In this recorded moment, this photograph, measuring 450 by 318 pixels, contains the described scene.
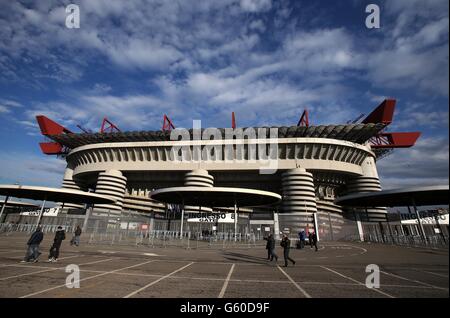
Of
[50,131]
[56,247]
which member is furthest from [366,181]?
[50,131]

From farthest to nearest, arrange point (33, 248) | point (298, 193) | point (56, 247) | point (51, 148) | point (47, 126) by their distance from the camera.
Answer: point (51, 148) → point (47, 126) → point (298, 193) → point (56, 247) → point (33, 248)

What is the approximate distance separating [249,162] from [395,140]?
34715 mm

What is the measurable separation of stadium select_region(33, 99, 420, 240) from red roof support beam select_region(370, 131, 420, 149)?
7.1 inches

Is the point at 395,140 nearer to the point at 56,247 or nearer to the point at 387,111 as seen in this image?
the point at 387,111

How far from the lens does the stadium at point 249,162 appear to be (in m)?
43.3

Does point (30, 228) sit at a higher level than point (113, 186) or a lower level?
lower

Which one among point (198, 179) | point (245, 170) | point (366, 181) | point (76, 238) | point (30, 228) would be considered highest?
point (245, 170)

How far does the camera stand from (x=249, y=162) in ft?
147

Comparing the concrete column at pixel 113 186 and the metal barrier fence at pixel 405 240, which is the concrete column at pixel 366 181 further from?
the concrete column at pixel 113 186

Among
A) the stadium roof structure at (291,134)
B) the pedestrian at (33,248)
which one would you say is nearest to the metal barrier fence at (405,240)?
the stadium roof structure at (291,134)

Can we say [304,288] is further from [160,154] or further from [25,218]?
[25,218]

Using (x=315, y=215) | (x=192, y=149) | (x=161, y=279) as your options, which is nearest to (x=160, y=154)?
(x=192, y=149)

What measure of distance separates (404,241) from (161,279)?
90.4 feet
